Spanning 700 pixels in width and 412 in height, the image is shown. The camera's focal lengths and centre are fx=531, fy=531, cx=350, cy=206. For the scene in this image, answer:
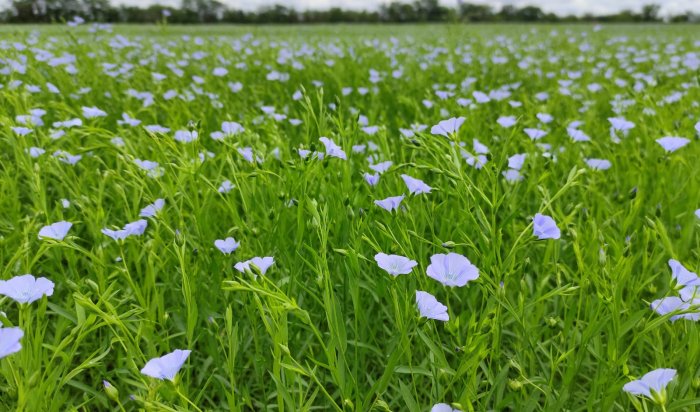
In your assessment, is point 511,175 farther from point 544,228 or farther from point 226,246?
point 226,246

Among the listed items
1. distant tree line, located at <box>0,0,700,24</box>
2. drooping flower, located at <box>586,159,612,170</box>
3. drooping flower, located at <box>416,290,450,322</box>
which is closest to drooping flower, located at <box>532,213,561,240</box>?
drooping flower, located at <box>416,290,450,322</box>

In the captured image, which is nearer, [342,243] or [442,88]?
[342,243]

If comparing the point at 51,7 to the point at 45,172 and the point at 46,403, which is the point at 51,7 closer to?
the point at 45,172

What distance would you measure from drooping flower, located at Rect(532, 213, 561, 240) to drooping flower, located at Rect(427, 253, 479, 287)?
0.17m

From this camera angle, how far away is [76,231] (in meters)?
1.75

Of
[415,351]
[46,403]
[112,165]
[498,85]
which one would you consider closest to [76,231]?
[112,165]

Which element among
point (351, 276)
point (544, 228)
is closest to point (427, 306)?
point (351, 276)

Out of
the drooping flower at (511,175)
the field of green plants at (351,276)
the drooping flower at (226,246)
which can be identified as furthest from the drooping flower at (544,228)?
the drooping flower at (226,246)

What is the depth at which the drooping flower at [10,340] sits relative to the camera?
2.43 feet

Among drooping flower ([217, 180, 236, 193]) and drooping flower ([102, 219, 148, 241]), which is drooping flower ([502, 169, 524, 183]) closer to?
drooping flower ([217, 180, 236, 193])

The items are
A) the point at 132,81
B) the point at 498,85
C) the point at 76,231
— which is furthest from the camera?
the point at 498,85

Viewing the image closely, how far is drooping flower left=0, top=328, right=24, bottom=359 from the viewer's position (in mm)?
739

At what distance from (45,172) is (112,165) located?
11.7 inches

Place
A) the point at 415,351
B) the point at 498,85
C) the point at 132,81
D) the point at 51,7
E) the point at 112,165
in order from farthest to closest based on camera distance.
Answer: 1. the point at 51,7
2. the point at 498,85
3. the point at 132,81
4. the point at 112,165
5. the point at 415,351
